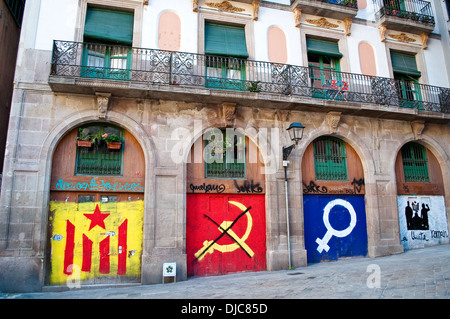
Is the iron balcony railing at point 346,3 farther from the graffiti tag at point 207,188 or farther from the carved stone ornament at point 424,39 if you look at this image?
the graffiti tag at point 207,188

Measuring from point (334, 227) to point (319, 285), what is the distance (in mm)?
4004

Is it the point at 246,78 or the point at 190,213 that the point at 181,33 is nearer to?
the point at 246,78

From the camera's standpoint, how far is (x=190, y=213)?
9.69 m

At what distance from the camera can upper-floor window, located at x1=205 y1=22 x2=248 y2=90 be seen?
10633 mm

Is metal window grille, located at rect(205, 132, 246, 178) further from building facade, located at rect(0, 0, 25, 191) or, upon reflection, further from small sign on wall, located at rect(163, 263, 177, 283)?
building facade, located at rect(0, 0, 25, 191)

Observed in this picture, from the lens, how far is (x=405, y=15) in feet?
43.0

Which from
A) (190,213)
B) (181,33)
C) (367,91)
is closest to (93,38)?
(181,33)

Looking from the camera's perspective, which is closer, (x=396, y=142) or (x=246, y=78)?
(x=246, y=78)

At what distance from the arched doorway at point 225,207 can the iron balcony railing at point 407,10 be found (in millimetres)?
8071

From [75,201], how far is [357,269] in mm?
7891

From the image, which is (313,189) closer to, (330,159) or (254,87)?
(330,159)

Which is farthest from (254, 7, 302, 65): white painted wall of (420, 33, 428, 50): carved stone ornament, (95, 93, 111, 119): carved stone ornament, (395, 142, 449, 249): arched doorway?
(420, 33, 428, 50): carved stone ornament

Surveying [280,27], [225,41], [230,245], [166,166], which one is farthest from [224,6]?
[230,245]

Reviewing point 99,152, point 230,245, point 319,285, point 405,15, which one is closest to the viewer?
point 319,285
